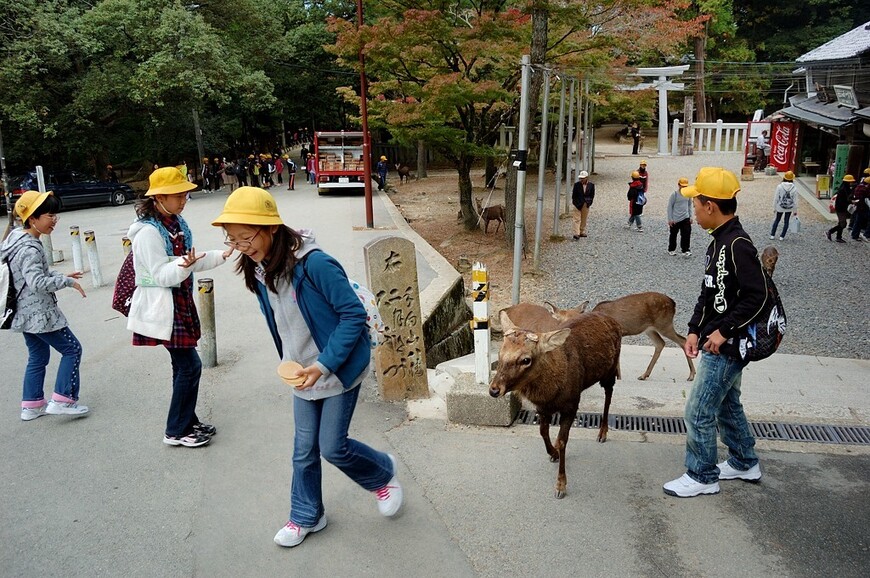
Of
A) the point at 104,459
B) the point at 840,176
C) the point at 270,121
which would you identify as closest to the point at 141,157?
the point at 270,121

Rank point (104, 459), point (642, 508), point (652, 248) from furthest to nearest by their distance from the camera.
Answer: point (652, 248)
point (104, 459)
point (642, 508)

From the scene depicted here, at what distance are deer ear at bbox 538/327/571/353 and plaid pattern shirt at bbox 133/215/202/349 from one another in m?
2.34

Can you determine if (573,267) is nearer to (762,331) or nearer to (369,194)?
(369,194)

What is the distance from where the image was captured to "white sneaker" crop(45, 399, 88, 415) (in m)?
5.25

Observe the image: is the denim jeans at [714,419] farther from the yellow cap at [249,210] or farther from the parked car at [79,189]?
the parked car at [79,189]

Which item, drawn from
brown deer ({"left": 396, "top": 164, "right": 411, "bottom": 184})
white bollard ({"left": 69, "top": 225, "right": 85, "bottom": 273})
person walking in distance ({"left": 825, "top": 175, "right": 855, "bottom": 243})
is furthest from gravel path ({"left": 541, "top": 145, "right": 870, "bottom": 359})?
brown deer ({"left": 396, "top": 164, "right": 411, "bottom": 184})

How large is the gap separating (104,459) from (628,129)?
40.5m

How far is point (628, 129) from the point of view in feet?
134

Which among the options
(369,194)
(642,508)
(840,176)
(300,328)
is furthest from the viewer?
(840,176)

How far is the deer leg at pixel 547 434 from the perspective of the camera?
429 cm

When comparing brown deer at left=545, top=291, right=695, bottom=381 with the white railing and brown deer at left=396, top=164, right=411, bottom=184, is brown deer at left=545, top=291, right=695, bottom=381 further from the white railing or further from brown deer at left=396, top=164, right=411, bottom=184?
the white railing

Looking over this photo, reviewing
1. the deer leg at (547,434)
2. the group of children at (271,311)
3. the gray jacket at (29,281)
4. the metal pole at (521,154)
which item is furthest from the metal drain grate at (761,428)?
the gray jacket at (29,281)

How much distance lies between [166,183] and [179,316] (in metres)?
0.88

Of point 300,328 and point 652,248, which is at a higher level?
point 300,328
